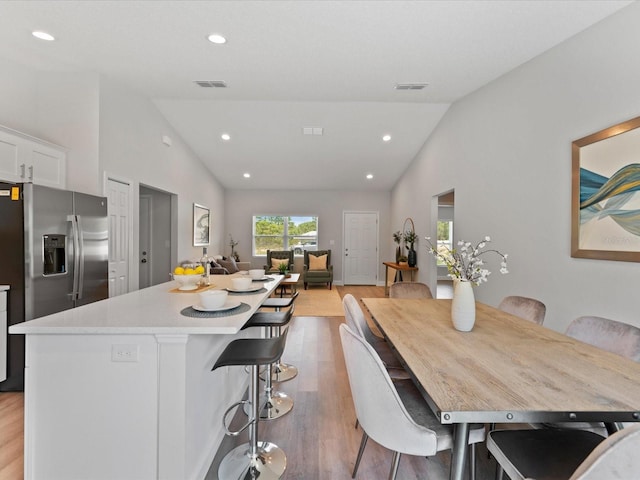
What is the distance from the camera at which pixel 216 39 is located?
2.68m

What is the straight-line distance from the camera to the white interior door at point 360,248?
27.1 ft

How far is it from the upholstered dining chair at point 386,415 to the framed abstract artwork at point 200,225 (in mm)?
5299

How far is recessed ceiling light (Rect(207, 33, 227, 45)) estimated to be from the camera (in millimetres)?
2625

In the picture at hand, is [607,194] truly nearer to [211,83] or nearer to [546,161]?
[546,161]

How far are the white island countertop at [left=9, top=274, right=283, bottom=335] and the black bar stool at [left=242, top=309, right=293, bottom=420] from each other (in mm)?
306

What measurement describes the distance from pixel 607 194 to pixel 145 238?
19.6 feet

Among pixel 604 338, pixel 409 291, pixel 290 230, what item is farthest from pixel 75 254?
pixel 290 230

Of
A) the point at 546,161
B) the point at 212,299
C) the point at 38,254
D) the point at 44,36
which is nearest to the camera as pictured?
the point at 212,299

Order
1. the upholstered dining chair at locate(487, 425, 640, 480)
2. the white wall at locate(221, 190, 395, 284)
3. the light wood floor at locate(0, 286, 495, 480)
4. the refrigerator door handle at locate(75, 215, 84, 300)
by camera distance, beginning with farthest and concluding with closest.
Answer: the white wall at locate(221, 190, 395, 284), the refrigerator door handle at locate(75, 215, 84, 300), the light wood floor at locate(0, 286, 495, 480), the upholstered dining chair at locate(487, 425, 640, 480)

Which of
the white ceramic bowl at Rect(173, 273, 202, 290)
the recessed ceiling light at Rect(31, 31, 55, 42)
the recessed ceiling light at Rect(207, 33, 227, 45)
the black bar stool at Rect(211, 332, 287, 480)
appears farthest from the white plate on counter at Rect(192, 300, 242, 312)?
the recessed ceiling light at Rect(31, 31, 55, 42)

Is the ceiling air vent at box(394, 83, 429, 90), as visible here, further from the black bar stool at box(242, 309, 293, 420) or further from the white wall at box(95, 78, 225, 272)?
the white wall at box(95, 78, 225, 272)

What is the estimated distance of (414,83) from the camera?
3633mm

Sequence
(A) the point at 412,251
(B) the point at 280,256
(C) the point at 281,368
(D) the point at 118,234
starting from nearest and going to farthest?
(C) the point at 281,368 < (D) the point at 118,234 < (A) the point at 412,251 < (B) the point at 280,256

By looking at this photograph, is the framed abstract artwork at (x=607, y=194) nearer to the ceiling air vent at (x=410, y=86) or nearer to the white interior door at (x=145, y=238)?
the ceiling air vent at (x=410, y=86)
